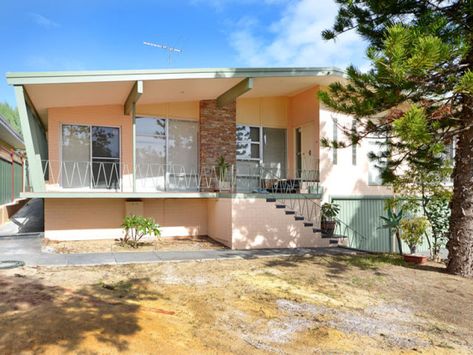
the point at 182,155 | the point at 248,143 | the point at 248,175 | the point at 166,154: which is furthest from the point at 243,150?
the point at 166,154

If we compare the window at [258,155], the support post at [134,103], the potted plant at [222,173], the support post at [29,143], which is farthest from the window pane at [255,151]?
the support post at [29,143]

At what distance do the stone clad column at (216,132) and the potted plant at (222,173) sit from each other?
0.33m

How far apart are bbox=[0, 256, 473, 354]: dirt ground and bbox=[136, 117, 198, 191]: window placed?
4.65 m

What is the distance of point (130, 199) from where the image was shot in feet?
37.7

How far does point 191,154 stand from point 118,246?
3989 mm

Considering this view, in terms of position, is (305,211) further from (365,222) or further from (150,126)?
(150,126)

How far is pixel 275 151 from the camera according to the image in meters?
14.1

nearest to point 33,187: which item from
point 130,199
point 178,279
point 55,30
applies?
point 130,199

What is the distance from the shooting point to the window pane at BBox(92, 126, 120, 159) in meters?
11.4

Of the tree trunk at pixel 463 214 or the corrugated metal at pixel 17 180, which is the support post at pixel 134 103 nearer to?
the tree trunk at pixel 463 214

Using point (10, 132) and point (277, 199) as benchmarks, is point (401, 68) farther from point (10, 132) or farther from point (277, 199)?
point (10, 132)

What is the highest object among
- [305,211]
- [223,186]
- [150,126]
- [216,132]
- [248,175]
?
[150,126]

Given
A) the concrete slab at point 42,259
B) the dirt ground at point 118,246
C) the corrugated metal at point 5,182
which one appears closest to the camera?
the concrete slab at point 42,259

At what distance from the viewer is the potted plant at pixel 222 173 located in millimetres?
12055
